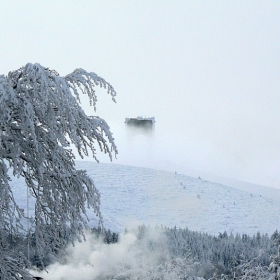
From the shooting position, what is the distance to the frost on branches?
6.69 metres

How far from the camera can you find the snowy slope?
2475 centimetres

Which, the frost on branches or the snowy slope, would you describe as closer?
the frost on branches

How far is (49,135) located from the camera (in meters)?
7.23

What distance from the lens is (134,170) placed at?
3222 centimetres

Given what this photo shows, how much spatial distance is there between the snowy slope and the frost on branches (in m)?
15.2

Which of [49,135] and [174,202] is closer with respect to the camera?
[49,135]

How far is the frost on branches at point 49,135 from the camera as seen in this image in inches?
263

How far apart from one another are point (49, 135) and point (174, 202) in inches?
806

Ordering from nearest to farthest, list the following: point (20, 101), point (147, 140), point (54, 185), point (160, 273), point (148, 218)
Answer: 1. point (20, 101)
2. point (54, 185)
3. point (160, 273)
4. point (148, 218)
5. point (147, 140)

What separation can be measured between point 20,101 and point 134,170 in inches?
1011

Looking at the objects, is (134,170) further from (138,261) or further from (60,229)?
(60,229)

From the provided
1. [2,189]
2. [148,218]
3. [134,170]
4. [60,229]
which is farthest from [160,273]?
[134,170]

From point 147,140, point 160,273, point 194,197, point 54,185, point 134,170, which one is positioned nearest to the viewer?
point 54,185

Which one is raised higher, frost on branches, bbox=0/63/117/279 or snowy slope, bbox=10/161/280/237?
frost on branches, bbox=0/63/117/279
